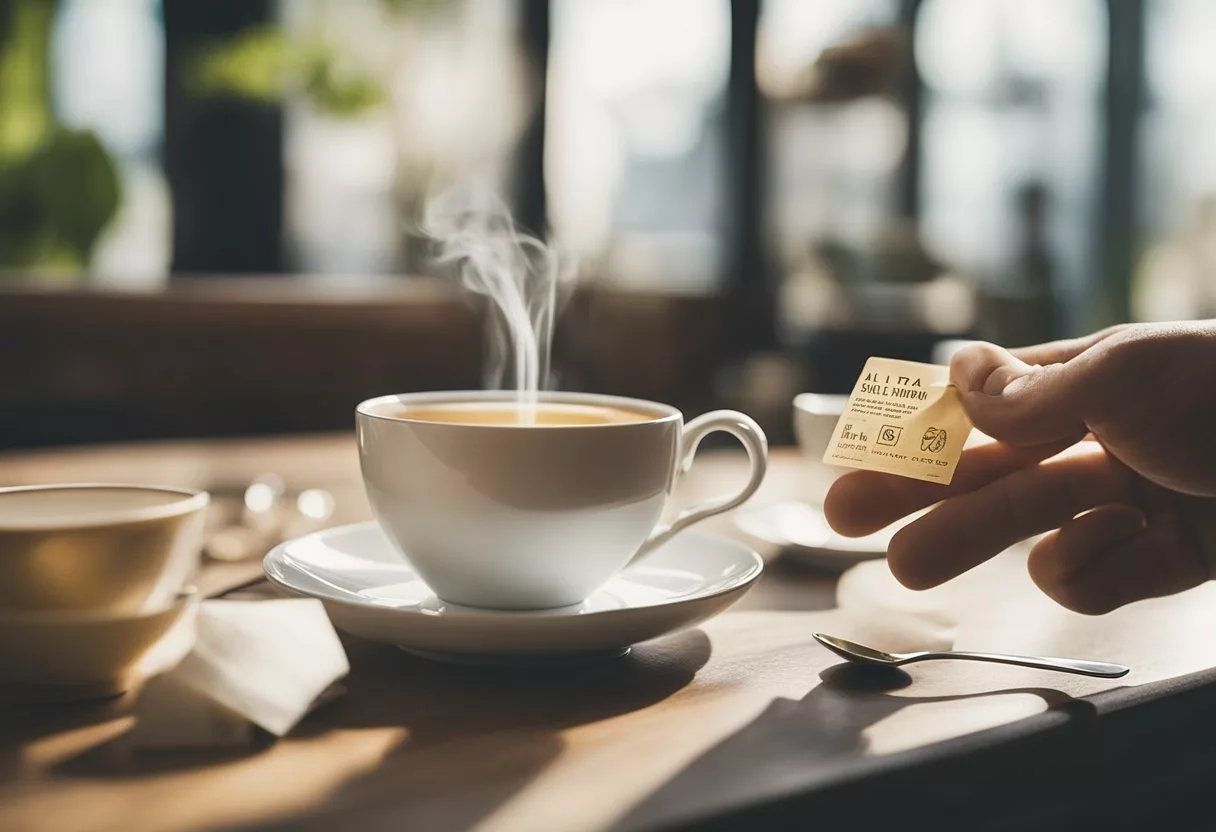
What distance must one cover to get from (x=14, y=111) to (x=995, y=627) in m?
4.61

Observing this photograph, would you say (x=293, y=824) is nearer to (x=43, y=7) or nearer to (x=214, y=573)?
(x=214, y=573)

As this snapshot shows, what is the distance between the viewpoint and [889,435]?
675 mm

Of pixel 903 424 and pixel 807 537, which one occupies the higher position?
pixel 903 424

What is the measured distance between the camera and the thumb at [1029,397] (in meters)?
0.64

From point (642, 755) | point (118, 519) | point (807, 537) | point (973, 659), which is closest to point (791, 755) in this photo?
point (642, 755)

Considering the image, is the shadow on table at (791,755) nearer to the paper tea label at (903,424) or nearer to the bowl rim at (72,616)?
the paper tea label at (903,424)

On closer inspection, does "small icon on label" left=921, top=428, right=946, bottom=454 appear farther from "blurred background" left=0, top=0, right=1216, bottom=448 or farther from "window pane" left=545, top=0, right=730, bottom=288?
"window pane" left=545, top=0, right=730, bottom=288

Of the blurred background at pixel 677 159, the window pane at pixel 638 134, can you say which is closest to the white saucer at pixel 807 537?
the blurred background at pixel 677 159

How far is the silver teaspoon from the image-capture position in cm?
62

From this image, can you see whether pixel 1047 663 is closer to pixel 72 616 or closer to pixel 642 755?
pixel 642 755

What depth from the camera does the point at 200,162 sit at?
5.29m

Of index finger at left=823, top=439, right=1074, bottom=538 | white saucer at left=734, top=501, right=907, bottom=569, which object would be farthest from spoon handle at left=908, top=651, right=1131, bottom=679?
white saucer at left=734, top=501, right=907, bottom=569

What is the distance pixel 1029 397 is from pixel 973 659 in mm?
159

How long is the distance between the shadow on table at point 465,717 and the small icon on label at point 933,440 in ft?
0.61
